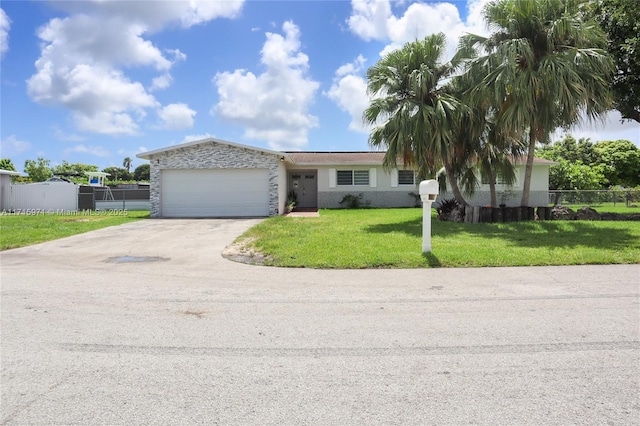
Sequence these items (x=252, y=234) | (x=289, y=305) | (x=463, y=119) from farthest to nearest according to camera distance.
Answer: (x=463, y=119) → (x=252, y=234) → (x=289, y=305)

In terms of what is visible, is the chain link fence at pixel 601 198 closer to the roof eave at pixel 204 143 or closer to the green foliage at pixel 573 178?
the green foliage at pixel 573 178

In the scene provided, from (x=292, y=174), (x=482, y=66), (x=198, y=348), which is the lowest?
(x=198, y=348)

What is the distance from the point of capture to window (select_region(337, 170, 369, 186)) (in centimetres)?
2489

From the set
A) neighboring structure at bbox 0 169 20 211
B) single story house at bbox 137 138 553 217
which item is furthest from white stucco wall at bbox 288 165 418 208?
neighboring structure at bbox 0 169 20 211

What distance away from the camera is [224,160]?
779 inches

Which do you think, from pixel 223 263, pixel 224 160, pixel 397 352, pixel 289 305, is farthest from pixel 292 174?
pixel 397 352

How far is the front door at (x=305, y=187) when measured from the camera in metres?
26.5

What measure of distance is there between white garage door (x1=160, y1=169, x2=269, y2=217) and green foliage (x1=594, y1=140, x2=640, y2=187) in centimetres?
3491

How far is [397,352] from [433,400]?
849 millimetres

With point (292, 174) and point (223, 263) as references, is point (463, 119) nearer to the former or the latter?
point (223, 263)

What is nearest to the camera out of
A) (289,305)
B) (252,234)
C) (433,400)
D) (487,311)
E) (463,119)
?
(433,400)

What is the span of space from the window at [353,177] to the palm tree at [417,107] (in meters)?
9.71

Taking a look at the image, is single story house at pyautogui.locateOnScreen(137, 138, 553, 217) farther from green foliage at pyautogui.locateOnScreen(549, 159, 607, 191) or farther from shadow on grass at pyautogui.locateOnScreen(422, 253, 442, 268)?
green foliage at pyautogui.locateOnScreen(549, 159, 607, 191)

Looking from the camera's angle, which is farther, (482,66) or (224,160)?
(224,160)
